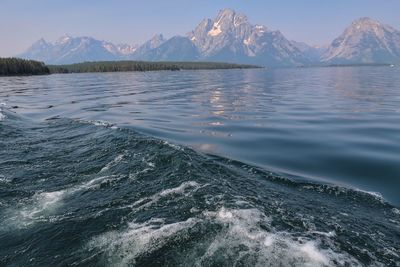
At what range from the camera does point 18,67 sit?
7042 inches

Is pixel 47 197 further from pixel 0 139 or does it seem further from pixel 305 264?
pixel 0 139

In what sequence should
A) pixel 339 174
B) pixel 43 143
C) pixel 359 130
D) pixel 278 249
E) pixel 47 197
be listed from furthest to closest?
pixel 359 130
pixel 43 143
pixel 339 174
pixel 47 197
pixel 278 249

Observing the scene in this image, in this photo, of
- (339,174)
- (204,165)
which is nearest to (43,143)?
(204,165)

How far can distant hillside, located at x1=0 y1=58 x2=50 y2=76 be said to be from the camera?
170 m

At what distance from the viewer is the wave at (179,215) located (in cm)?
1075

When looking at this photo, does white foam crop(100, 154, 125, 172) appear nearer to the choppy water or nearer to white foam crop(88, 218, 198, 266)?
the choppy water

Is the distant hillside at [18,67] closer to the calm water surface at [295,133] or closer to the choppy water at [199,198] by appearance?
the calm water surface at [295,133]

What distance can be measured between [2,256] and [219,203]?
24.7 feet

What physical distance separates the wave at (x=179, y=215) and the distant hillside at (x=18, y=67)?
174776 mm

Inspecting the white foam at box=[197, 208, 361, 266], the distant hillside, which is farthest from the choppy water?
the distant hillside

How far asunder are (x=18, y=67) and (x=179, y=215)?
192898 millimetres

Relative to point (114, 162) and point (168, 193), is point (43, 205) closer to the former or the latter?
point (168, 193)

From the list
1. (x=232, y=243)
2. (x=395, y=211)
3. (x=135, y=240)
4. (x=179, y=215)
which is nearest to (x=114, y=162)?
(x=179, y=215)

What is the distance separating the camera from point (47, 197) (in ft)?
49.4
